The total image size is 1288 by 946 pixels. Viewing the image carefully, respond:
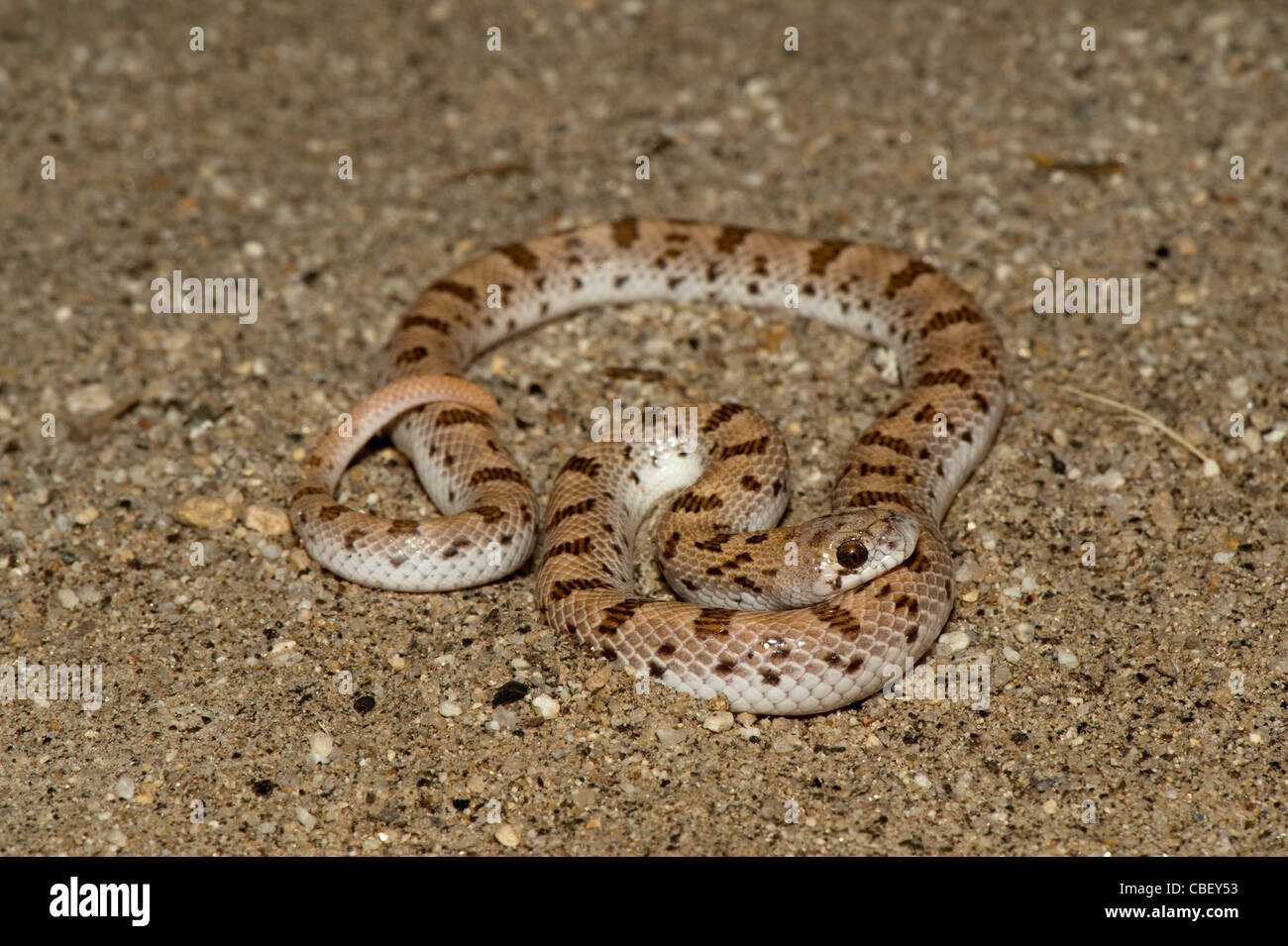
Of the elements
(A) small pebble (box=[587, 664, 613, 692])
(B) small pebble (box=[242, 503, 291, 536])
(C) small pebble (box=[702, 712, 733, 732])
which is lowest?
(C) small pebble (box=[702, 712, 733, 732])

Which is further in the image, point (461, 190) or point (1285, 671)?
point (461, 190)

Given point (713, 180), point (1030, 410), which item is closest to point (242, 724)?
point (1030, 410)

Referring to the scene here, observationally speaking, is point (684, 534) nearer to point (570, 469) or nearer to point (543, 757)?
point (570, 469)

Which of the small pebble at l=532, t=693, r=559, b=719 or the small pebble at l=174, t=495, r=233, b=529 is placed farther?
the small pebble at l=174, t=495, r=233, b=529

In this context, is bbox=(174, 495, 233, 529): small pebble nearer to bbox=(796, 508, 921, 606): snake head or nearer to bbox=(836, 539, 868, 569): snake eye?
bbox=(796, 508, 921, 606): snake head

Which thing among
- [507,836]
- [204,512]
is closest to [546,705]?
[507,836]

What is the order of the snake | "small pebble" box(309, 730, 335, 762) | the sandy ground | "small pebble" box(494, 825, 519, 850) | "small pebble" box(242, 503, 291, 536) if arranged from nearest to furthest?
"small pebble" box(494, 825, 519, 850) → the sandy ground → "small pebble" box(309, 730, 335, 762) → the snake → "small pebble" box(242, 503, 291, 536)

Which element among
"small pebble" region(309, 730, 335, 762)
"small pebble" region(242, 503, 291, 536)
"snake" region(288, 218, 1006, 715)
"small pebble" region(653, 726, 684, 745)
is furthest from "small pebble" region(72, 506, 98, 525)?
"small pebble" region(653, 726, 684, 745)
